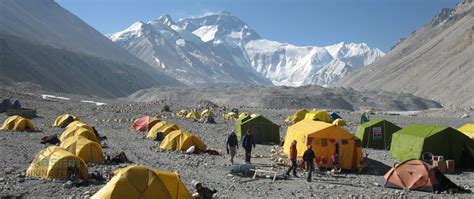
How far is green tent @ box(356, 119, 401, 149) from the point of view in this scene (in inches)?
1137

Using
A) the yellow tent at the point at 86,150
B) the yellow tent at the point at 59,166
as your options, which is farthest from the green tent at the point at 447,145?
the yellow tent at the point at 59,166

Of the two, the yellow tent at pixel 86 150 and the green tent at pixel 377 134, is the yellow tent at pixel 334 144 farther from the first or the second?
the green tent at pixel 377 134

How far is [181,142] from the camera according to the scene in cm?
2486

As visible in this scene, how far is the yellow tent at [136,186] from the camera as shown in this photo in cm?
1146

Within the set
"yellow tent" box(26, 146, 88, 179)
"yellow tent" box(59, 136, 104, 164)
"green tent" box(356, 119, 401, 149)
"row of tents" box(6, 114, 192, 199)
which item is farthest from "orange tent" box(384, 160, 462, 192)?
"green tent" box(356, 119, 401, 149)

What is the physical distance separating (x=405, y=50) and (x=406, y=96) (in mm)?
72810

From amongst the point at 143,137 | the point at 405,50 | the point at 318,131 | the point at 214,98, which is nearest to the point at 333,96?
the point at 214,98

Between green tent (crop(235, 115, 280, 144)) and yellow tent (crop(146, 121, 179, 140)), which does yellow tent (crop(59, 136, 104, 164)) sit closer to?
yellow tent (crop(146, 121, 179, 140))

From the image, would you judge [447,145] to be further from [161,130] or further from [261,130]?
[161,130]

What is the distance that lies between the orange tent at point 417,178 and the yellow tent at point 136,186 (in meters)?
8.06

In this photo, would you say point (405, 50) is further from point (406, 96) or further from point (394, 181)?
point (394, 181)

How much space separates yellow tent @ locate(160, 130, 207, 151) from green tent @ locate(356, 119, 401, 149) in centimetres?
982

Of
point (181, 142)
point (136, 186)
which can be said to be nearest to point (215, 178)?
point (136, 186)

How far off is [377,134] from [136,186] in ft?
66.6
